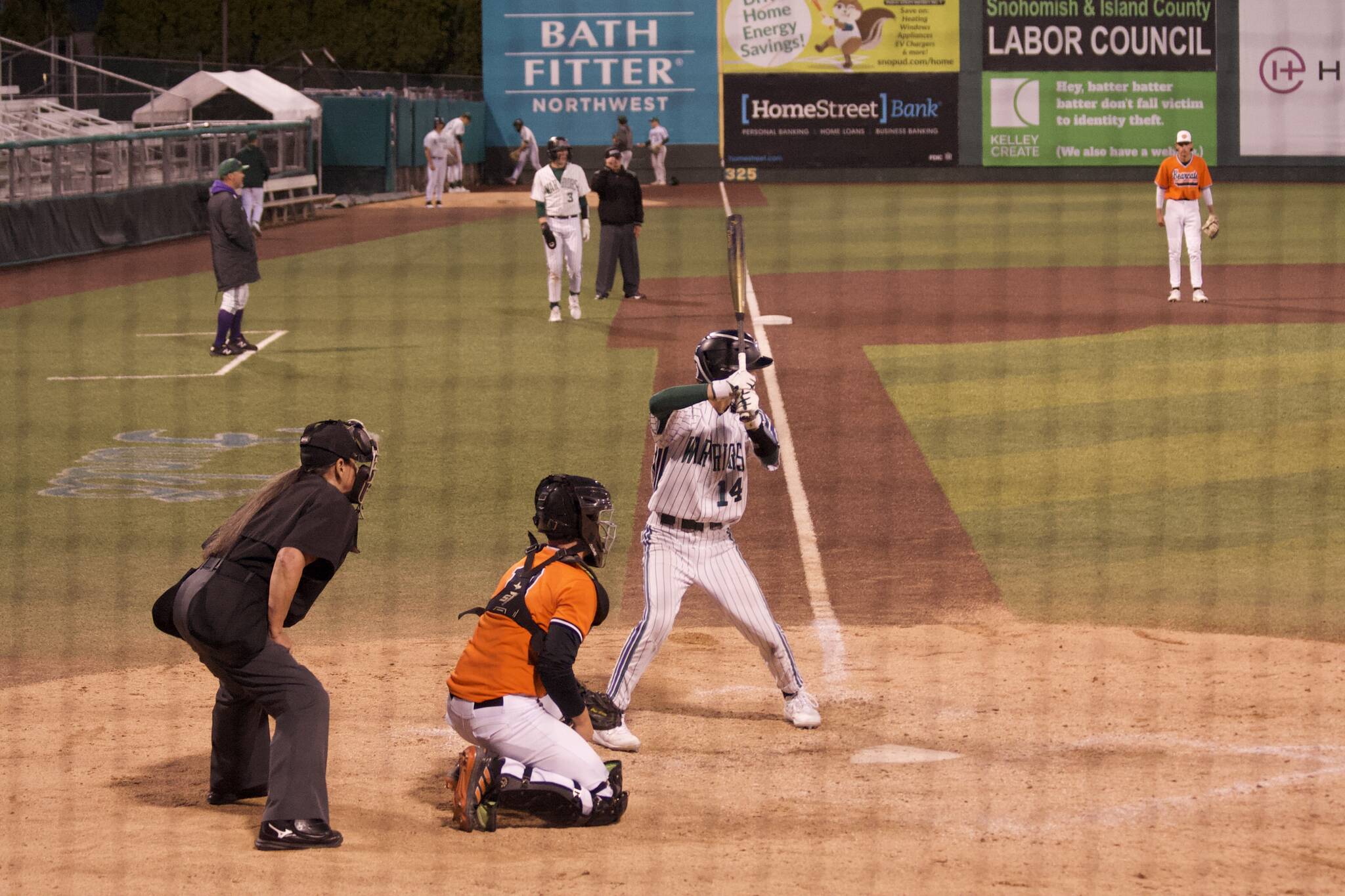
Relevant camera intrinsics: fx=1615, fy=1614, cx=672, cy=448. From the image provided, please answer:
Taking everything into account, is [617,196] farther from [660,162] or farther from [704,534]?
[660,162]

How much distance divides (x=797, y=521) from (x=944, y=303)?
10.4 meters

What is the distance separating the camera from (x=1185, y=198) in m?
18.3

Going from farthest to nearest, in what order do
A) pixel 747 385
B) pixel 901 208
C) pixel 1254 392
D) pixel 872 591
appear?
pixel 901 208 → pixel 1254 392 → pixel 872 591 → pixel 747 385

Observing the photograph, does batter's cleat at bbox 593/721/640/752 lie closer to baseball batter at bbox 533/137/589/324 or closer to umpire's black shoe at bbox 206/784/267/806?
umpire's black shoe at bbox 206/784/267/806

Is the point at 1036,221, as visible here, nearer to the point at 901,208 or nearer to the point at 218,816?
the point at 901,208

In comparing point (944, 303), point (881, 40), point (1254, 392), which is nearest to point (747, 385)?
point (1254, 392)

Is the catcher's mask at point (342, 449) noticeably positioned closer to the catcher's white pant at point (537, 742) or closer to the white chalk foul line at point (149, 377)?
the catcher's white pant at point (537, 742)

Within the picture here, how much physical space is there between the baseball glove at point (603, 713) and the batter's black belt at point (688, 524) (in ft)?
2.40

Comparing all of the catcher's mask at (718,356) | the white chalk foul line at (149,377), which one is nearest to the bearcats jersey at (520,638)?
the catcher's mask at (718,356)

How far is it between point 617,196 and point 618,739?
1377cm

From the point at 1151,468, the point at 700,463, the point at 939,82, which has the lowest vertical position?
the point at 1151,468

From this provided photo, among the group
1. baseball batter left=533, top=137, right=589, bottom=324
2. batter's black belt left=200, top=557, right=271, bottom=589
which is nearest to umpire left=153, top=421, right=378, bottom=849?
batter's black belt left=200, top=557, right=271, bottom=589

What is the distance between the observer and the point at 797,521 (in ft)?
33.6

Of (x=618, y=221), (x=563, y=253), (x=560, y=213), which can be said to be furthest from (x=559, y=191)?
(x=618, y=221)
